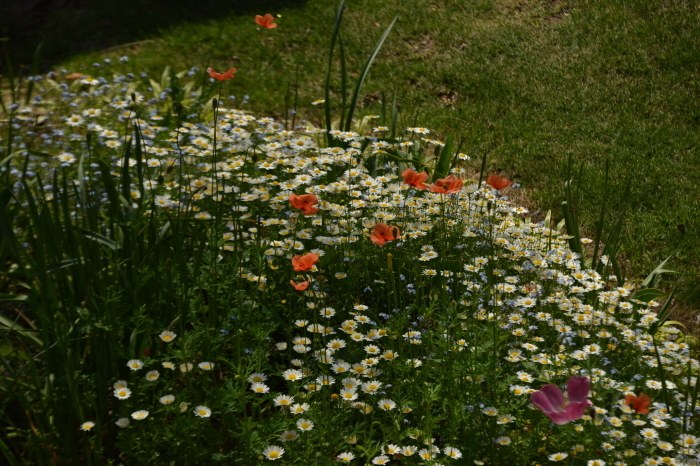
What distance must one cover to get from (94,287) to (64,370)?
0.44m

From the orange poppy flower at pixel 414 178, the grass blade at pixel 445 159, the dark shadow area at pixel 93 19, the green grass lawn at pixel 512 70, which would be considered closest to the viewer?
the orange poppy flower at pixel 414 178

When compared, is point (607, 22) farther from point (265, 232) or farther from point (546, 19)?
point (265, 232)

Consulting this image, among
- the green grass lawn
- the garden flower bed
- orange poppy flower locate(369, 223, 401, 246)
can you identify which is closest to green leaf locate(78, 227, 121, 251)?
the garden flower bed

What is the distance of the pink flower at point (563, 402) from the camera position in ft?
5.52

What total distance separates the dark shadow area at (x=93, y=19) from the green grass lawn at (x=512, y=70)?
0.02 metres

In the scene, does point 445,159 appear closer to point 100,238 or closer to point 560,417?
point 100,238

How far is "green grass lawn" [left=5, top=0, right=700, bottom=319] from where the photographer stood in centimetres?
486

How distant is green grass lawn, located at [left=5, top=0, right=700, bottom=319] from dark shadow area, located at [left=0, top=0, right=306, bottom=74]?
23mm

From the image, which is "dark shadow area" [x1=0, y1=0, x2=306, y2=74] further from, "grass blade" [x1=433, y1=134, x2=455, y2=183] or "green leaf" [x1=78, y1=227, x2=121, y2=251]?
"green leaf" [x1=78, y1=227, x2=121, y2=251]

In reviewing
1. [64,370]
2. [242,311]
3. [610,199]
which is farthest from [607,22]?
[64,370]

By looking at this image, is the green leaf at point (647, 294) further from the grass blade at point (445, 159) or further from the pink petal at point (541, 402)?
the pink petal at point (541, 402)

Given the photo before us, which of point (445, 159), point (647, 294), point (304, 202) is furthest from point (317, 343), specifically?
point (445, 159)

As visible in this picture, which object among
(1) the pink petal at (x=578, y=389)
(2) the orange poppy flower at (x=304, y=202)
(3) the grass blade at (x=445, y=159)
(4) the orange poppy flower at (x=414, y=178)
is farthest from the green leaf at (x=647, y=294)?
(2) the orange poppy flower at (x=304, y=202)

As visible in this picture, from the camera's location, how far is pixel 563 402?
180cm
